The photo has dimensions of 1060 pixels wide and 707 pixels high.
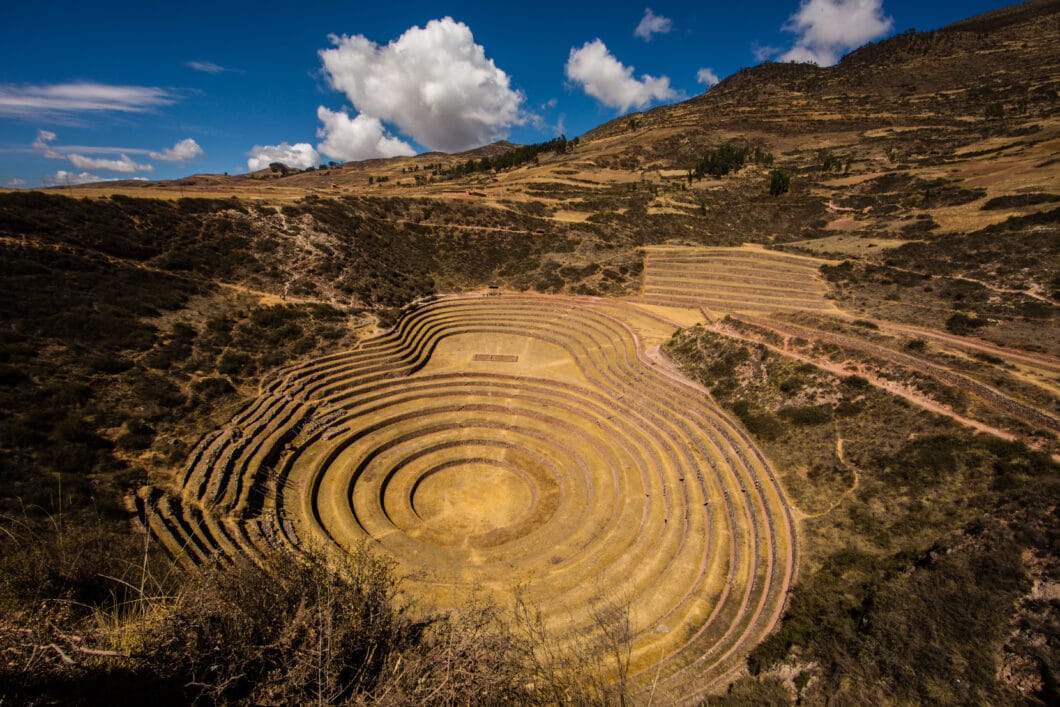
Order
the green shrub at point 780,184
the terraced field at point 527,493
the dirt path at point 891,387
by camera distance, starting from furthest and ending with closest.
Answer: the green shrub at point 780,184 → the dirt path at point 891,387 → the terraced field at point 527,493

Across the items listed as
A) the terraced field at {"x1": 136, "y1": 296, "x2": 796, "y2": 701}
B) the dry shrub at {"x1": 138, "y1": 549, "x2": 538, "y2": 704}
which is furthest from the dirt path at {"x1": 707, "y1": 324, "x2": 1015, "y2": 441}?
the dry shrub at {"x1": 138, "y1": 549, "x2": 538, "y2": 704}

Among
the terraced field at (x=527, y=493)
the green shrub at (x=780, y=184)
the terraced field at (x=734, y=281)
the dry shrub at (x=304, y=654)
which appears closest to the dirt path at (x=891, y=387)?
the terraced field at (x=527, y=493)

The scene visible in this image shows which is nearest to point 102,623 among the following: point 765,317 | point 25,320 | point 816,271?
point 25,320

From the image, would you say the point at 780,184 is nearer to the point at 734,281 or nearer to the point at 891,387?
the point at 734,281

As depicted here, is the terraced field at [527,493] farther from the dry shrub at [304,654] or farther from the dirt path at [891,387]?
the dry shrub at [304,654]

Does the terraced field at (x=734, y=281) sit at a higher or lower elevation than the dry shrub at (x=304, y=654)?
higher

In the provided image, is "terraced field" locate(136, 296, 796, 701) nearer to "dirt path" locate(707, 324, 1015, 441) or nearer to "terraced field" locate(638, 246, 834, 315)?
"dirt path" locate(707, 324, 1015, 441)

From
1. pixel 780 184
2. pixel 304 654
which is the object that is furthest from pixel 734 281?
pixel 304 654
